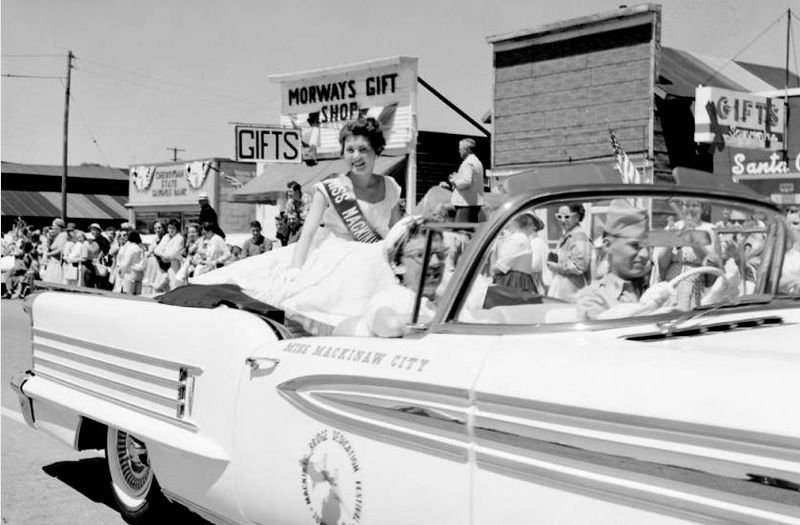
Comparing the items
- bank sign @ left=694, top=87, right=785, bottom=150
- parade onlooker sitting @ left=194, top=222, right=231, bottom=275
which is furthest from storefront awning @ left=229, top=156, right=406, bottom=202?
parade onlooker sitting @ left=194, top=222, right=231, bottom=275

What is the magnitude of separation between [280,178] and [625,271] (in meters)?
21.2

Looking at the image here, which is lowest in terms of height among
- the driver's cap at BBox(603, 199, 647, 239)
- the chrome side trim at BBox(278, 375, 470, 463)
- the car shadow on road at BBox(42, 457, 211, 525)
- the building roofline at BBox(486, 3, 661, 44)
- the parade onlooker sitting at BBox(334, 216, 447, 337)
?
the car shadow on road at BBox(42, 457, 211, 525)

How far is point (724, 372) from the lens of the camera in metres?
1.91

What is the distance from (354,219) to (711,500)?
10.1 feet

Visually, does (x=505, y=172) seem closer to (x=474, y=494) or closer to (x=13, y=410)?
(x=13, y=410)

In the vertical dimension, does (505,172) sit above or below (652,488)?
above

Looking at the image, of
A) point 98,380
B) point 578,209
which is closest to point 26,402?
point 98,380

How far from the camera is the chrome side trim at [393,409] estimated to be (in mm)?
2354

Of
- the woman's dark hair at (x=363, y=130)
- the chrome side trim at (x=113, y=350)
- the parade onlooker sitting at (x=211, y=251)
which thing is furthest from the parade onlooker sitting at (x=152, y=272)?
the woman's dark hair at (x=363, y=130)

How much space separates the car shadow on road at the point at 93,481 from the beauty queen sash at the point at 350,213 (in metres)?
1.59

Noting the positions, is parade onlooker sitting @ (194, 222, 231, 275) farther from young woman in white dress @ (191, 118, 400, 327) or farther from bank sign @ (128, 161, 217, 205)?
bank sign @ (128, 161, 217, 205)

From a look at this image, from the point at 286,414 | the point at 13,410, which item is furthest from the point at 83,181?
the point at 286,414

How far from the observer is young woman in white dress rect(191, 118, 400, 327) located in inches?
159

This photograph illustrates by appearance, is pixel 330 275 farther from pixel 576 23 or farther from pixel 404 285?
pixel 576 23
